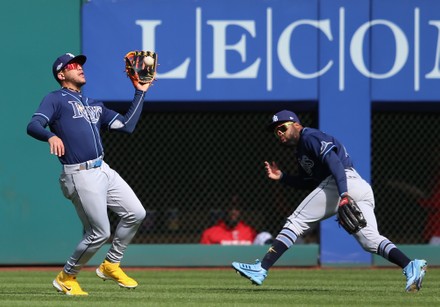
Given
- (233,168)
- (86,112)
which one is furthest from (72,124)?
(233,168)

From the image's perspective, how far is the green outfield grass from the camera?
26.1ft

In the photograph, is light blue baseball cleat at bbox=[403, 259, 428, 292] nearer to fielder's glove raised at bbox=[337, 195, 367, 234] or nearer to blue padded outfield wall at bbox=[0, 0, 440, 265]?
fielder's glove raised at bbox=[337, 195, 367, 234]

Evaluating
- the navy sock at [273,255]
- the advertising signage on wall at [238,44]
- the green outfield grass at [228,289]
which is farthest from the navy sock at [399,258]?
the advertising signage on wall at [238,44]

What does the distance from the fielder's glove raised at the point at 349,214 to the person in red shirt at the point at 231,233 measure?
4.88 meters

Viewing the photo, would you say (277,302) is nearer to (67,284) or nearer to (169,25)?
(67,284)

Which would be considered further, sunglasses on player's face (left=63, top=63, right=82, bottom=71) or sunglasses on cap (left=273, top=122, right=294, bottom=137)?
sunglasses on cap (left=273, top=122, right=294, bottom=137)

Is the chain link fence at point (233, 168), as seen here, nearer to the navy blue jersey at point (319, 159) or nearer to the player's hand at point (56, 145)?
the navy blue jersey at point (319, 159)

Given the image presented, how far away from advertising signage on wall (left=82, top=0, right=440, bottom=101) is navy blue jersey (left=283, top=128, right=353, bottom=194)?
4188 mm

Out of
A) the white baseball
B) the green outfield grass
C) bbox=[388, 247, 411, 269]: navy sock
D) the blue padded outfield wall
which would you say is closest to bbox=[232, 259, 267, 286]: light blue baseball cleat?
the green outfield grass

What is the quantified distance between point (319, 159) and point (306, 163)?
24 centimetres

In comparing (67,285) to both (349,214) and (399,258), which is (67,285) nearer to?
(349,214)

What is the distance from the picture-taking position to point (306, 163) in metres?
8.93

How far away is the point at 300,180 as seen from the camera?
9.18 metres

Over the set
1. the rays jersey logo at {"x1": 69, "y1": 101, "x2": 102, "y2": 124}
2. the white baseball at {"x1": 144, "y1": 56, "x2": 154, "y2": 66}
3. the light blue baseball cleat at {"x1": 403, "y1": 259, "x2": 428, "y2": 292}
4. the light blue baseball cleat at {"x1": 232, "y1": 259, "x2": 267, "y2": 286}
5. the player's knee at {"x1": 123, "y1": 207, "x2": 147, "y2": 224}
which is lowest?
the light blue baseball cleat at {"x1": 232, "y1": 259, "x2": 267, "y2": 286}
